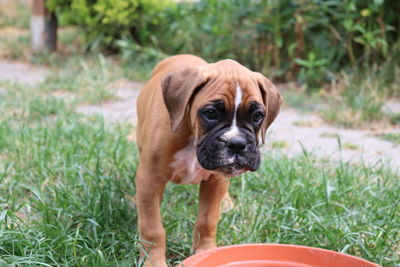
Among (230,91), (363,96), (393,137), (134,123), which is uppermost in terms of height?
(230,91)

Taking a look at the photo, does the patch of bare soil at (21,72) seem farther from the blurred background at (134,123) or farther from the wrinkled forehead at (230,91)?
the wrinkled forehead at (230,91)

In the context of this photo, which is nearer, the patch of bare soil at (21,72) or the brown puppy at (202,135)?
the brown puppy at (202,135)

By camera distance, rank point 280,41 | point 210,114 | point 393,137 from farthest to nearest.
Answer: point 280,41 → point 393,137 → point 210,114

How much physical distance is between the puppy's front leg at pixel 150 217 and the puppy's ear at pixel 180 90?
1.33ft

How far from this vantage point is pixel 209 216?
3777 mm

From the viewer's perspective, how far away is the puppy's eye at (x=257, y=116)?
327 centimetres

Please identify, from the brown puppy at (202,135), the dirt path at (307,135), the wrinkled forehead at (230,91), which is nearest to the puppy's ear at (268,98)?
the brown puppy at (202,135)

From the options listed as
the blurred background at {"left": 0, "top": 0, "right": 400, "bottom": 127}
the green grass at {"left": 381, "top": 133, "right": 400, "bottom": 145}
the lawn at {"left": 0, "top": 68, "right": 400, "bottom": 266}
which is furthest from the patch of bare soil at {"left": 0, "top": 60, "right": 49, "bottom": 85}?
the green grass at {"left": 381, "top": 133, "right": 400, "bottom": 145}

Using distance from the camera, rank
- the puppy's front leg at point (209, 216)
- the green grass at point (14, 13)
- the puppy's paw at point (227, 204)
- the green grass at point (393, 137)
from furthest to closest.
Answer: the green grass at point (14, 13)
the green grass at point (393, 137)
the puppy's paw at point (227, 204)
the puppy's front leg at point (209, 216)

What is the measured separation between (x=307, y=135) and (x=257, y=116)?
3387mm

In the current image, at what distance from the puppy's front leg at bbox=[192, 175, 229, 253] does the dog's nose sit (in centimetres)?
62

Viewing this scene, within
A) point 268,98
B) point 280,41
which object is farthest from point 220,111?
point 280,41

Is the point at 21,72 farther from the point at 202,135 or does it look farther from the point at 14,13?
the point at 202,135

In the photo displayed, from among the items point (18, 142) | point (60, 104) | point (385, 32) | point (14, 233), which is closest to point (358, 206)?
point (14, 233)
